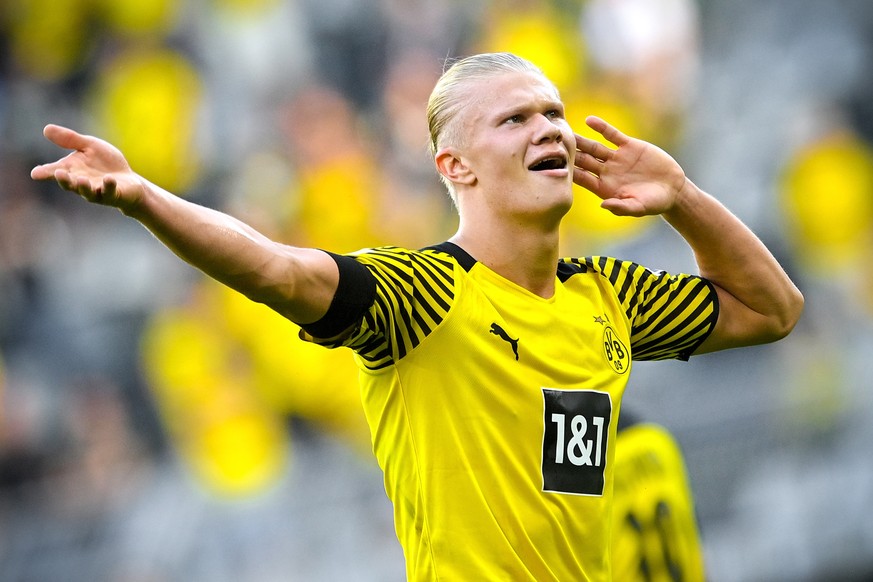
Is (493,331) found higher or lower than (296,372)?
lower

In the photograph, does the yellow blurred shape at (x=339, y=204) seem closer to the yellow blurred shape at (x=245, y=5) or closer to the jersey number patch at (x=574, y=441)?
the yellow blurred shape at (x=245, y=5)

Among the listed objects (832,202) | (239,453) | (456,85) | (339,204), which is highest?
(339,204)

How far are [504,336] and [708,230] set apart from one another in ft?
2.99

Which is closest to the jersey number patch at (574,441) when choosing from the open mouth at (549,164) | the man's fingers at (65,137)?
the open mouth at (549,164)

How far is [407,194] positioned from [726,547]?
311 centimetres

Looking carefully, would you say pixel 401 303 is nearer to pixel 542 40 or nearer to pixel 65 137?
pixel 65 137

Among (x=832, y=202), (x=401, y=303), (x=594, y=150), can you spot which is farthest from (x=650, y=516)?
(x=832, y=202)

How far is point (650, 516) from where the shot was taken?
470 centimetres

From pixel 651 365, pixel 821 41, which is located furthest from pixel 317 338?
pixel 821 41

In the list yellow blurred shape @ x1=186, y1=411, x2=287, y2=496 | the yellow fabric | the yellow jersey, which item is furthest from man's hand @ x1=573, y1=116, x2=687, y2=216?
yellow blurred shape @ x1=186, y1=411, x2=287, y2=496

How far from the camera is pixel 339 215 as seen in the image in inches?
333

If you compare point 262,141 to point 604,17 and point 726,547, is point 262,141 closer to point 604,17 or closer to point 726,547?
point 604,17

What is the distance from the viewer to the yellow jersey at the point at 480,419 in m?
3.12

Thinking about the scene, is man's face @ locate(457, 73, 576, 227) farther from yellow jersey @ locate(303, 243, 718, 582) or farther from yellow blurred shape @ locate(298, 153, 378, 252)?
yellow blurred shape @ locate(298, 153, 378, 252)
